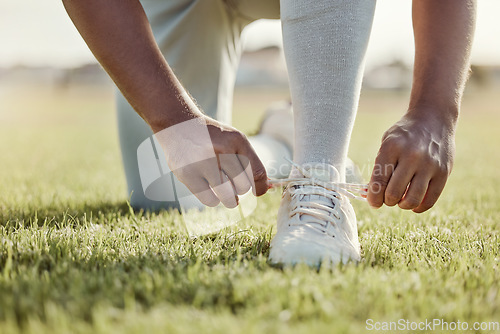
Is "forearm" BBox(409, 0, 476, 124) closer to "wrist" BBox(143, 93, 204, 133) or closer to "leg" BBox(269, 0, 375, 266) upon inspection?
"leg" BBox(269, 0, 375, 266)

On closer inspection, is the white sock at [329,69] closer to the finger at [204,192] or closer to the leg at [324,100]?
the leg at [324,100]

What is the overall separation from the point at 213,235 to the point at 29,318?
2.25 feet

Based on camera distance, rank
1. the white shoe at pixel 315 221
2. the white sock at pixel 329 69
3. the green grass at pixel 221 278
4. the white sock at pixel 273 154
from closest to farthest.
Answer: the green grass at pixel 221 278 → the white shoe at pixel 315 221 → the white sock at pixel 329 69 → the white sock at pixel 273 154

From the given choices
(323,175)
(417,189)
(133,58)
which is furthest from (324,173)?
(133,58)

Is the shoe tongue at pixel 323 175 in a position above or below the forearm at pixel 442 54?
below

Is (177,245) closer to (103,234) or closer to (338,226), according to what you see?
(103,234)

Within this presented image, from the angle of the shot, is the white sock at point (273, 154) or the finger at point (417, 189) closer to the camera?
the finger at point (417, 189)

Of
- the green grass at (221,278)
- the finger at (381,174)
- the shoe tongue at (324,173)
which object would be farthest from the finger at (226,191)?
the finger at (381,174)

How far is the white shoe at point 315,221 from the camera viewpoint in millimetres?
1056

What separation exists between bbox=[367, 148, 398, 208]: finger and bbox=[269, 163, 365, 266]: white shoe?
0.31 feet

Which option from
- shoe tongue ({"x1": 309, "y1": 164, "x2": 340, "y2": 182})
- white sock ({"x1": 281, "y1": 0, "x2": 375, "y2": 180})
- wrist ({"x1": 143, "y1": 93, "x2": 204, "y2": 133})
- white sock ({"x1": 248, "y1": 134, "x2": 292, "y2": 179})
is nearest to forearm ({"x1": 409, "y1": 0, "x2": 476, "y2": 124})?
white sock ({"x1": 281, "y1": 0, "x2": 375, "y2": 180})

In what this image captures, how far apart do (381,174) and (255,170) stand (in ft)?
1.06

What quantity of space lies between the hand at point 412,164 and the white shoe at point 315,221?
4.0 inches

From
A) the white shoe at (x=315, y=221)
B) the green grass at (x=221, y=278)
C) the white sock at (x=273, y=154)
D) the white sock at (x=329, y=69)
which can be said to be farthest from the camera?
the white sock at (x=273, y=154)
